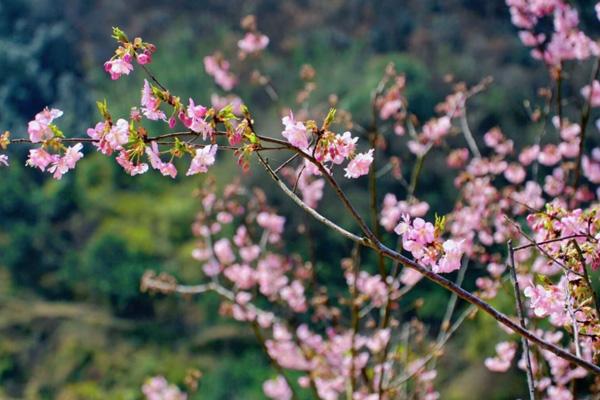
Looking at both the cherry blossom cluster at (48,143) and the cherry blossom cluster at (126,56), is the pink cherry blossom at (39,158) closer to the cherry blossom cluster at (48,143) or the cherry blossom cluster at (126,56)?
the cherry blossom cluster at (48,143)

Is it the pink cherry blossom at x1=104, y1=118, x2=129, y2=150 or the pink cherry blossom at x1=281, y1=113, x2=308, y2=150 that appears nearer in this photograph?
the pink cherry blossom at x1=104, y1=118, x2=129, y2=150

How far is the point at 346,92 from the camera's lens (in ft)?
22.9

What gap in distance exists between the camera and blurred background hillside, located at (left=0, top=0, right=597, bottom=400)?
558cm

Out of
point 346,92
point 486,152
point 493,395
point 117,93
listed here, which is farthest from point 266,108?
point 493,395

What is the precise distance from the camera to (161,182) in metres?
7.34

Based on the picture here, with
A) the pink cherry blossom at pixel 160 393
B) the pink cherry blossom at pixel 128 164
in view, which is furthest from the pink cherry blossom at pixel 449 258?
the pink cherry blossom at pixel 160 393

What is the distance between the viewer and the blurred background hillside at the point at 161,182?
558 cm

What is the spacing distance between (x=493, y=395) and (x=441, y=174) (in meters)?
2.53

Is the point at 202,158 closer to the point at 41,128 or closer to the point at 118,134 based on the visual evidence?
the point at 118,134

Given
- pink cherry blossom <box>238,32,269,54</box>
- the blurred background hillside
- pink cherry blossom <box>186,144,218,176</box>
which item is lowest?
pink cherry blossom <box>186,144,218,176</box>

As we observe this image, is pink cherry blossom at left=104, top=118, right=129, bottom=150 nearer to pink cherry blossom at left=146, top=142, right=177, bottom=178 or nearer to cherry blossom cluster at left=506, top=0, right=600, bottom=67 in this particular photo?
pink cherry blossom at left=146, top=142, right=177, bottom=178

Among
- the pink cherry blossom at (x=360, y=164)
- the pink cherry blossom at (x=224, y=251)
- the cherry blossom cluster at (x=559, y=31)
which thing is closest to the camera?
the pink cherry blossom at (x=360, y=164)

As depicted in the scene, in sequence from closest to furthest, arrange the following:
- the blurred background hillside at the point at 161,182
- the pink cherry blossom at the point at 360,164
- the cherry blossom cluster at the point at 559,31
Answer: the pink cherry blossom at the point at 360,164
the cherry blossom cluster at the point at 559,31
the blurred background hillside at the point at 161,182

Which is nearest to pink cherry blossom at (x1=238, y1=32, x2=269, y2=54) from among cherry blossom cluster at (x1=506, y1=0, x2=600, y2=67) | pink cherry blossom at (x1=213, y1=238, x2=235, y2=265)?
pink cherry blossom at (x1=213, y1=238, x2=235, y2=265)
